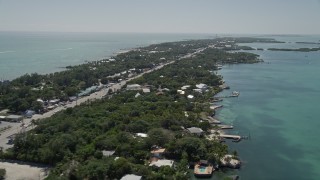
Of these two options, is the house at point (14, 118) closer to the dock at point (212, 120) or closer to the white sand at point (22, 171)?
the white sand at point (22, 171)

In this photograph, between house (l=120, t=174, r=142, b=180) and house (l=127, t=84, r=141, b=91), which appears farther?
house (l=127, t=84, r=141, b=91)

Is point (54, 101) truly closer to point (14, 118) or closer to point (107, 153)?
point (14, 118)

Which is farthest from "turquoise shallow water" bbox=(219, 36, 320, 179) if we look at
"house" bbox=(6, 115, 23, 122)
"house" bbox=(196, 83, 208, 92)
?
"house" bbox=(6, 115, 23, 122)

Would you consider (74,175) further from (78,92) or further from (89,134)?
(78,92)

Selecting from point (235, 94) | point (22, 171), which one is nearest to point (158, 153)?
point (22, 171)

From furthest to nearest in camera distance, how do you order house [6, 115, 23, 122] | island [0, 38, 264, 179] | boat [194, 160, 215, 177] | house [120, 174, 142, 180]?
house [6, 115, 23, 122], boat [194, 160, 215, 177], island [0, 38, 264, 179], house [120, 174, 142, 180]

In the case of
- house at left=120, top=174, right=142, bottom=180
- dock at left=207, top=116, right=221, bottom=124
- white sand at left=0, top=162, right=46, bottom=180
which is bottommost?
dock at left=207, top=116, right=221, bottom=124

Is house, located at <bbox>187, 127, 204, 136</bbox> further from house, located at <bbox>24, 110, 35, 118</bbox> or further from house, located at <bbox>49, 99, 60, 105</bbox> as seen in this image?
house, located at <bbox>49, 99, 60, 105</bbox>

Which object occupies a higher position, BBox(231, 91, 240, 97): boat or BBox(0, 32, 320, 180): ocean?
BBox(231, 91, 240, 97): boat
